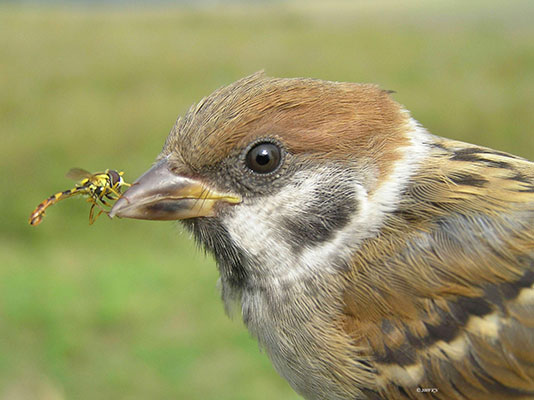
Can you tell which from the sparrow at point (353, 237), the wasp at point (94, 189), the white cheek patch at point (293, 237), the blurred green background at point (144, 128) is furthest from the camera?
the blurred green background at point (144, 128)

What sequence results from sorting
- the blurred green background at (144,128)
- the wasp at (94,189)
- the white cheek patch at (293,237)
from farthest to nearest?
the blurred green background at (144,128), the wasp at (94,189), the white cheek patch at (293,237)

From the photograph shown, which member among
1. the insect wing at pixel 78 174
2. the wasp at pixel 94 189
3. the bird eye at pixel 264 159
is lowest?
the bird eye at pixel 264 159

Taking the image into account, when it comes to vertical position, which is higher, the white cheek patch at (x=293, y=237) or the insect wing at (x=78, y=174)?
the insect wing at (x=78, y=174)

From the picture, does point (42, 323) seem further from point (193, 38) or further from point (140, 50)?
point (193, 38)

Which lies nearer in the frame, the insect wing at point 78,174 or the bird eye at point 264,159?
the bird eye at point 264,159

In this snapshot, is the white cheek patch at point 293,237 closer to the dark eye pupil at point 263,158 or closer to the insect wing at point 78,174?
the dark eye pupil at point 263,158

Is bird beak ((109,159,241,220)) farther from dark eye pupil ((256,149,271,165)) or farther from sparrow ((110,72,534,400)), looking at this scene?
dark eye pupil ((256,149,271,165))

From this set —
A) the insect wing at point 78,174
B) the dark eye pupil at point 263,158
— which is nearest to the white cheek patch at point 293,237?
the dark eye pupil at point 263,158
